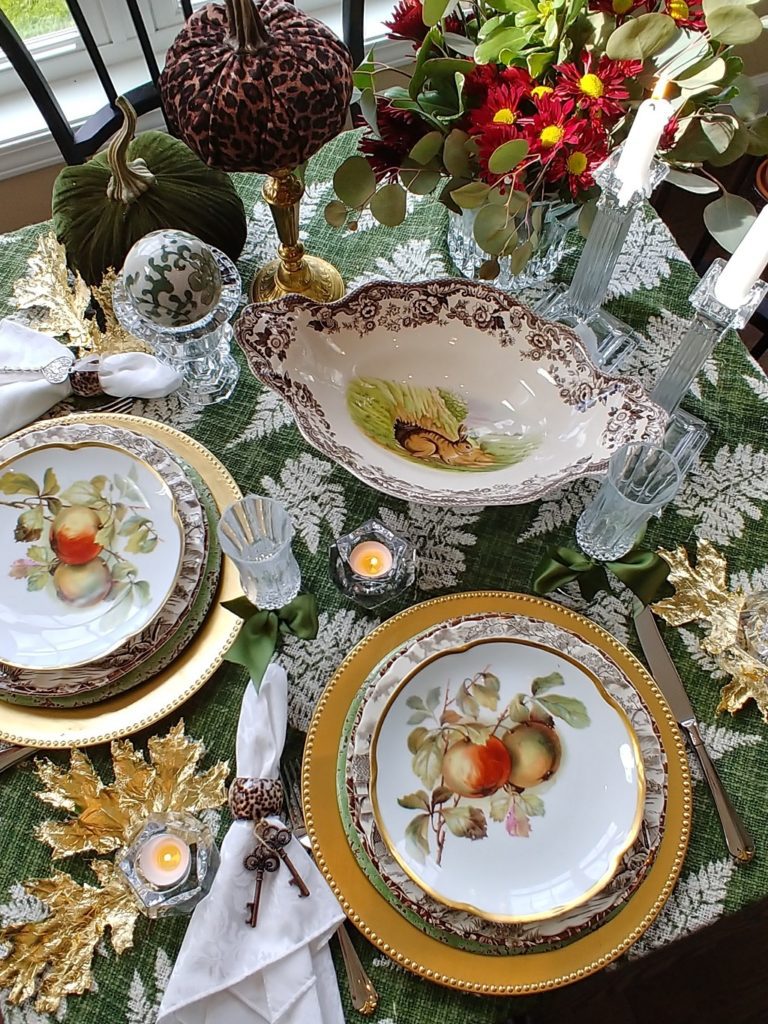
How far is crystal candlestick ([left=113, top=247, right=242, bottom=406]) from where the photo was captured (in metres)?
0.79

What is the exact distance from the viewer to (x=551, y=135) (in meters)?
0.64

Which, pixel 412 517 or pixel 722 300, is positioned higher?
pixel 722 300

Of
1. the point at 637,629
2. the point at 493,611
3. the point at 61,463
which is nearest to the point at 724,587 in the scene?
the point at 637,629

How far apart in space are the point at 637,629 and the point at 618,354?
306 mm

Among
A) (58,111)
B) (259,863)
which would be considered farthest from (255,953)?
(58,111)

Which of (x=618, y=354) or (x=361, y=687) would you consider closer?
(x=361, y=687)

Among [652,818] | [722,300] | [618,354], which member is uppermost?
[722,300]

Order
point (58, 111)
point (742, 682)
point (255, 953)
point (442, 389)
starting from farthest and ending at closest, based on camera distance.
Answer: point (58, 111) < point (442, 389) < point (742, 682) < point (255, 953)

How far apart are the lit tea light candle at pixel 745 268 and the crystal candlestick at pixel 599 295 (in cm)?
13

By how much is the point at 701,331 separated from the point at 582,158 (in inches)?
7.2

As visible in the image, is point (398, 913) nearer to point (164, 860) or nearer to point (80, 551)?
point (164, 860)

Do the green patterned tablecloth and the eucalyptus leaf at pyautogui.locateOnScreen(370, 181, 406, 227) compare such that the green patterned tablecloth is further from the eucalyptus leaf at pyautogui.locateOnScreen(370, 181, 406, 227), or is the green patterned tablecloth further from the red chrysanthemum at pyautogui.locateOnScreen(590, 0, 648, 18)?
the red chrysanthemum at pyautogui.locateOnScreen(590, 0, 648, 18)

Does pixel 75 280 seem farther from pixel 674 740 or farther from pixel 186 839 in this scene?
Result: pixel 674 740

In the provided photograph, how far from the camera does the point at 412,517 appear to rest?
2.49 ft
